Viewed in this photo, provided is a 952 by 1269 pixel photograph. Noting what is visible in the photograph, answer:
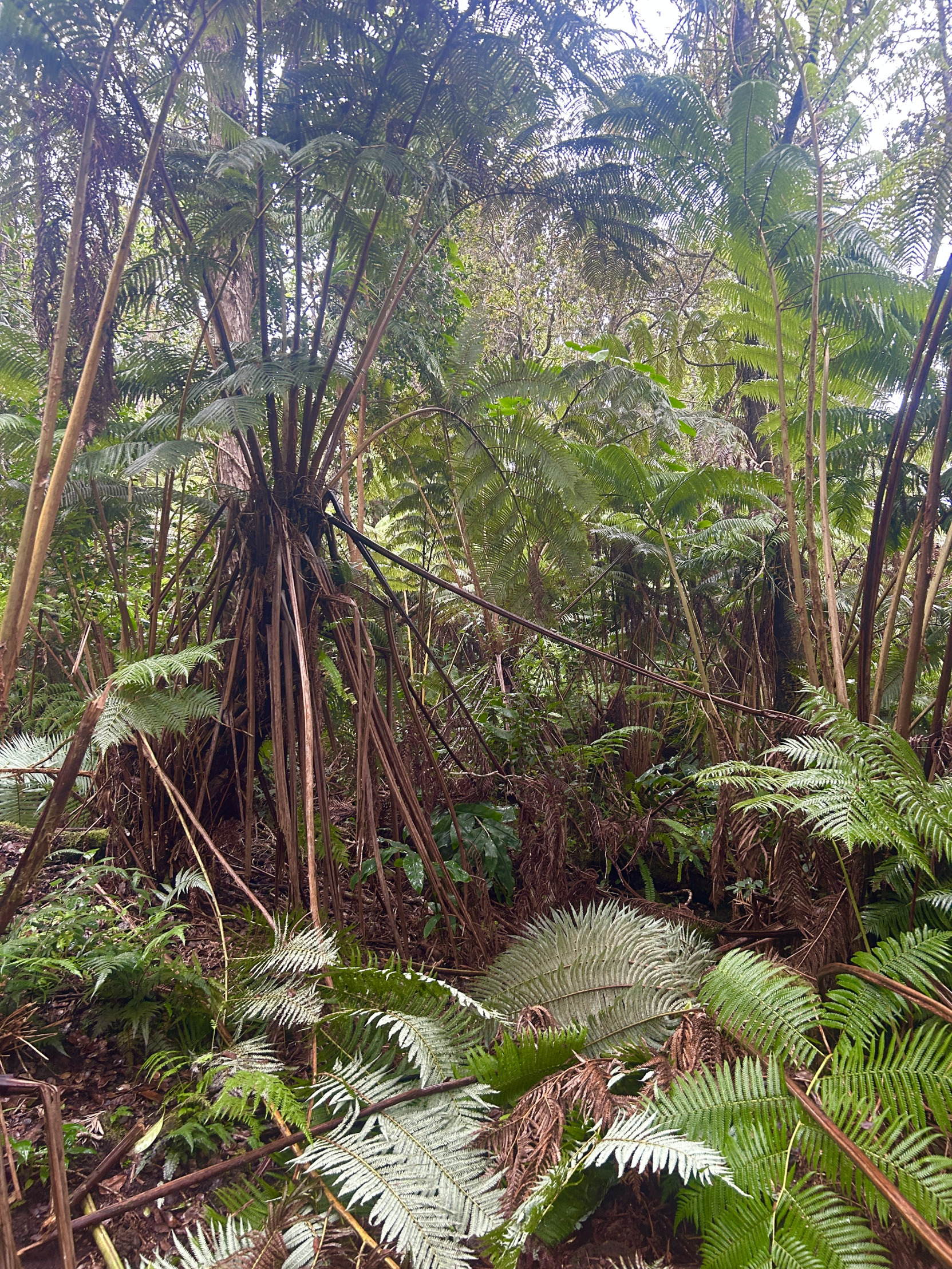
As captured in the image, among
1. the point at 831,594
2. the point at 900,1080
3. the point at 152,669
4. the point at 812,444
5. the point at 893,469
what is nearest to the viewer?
the point at 900,1080

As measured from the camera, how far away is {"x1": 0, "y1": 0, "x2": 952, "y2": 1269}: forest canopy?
3.97 ft

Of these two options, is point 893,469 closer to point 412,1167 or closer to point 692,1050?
point 692,1050

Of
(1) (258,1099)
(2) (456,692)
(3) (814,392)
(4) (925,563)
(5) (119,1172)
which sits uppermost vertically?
(3) (814,392)

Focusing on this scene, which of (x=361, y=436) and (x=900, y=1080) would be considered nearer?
(x=900, y=1080)

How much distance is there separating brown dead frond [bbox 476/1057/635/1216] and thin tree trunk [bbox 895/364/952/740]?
1272 mm

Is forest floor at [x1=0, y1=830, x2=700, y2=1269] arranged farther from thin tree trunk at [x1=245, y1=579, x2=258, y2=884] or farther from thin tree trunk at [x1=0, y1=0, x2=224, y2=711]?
thin tree trunk at [x1=0, y1=0, x2=224, y2=711]

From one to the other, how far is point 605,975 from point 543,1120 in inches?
17.1

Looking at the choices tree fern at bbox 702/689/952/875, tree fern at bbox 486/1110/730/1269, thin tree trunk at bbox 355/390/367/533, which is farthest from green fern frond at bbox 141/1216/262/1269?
thin tree trunk at bbox 355/390/367/533

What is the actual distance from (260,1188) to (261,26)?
2.91 metres

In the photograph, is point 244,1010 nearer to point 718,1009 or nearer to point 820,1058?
point 718,1009

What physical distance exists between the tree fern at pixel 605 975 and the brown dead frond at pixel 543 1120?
16cm

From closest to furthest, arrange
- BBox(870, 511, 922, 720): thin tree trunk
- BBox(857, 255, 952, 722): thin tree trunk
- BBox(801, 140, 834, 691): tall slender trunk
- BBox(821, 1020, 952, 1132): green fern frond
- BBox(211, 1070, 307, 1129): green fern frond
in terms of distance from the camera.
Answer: BBox(821, 1020, 952, 1132): green fern frond → BBox(211, 1070, 307, 1129): green fern frond → BBox(857, 255, 952, 722): thin tree trunk → BBox(870, 511, 922, 720): thin tree trunk → BBox(801, 140, 834, 691): tall slender trunk

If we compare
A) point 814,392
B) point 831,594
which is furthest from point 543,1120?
point 814,392

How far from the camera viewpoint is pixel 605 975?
162 centimetres
